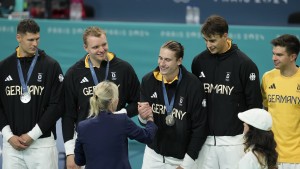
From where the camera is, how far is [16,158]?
6.80 m

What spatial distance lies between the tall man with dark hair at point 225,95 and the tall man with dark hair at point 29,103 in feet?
4.80

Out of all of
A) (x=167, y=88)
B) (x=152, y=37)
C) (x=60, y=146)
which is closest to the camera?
(x=167, y=88)

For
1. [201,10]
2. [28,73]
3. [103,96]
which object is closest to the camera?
[103,96]

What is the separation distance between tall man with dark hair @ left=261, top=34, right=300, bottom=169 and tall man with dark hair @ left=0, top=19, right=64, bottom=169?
204cm

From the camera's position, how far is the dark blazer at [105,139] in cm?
565

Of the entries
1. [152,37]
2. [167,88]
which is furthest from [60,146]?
[167,88]

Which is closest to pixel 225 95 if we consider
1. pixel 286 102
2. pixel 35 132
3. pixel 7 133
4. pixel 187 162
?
pixel 286 102

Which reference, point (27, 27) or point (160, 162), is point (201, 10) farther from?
point (160, 162)

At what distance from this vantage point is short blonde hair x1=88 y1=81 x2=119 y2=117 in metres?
5.58

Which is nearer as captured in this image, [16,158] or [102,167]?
[102,167]

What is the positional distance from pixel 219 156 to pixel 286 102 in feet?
2.57

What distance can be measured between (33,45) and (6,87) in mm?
494

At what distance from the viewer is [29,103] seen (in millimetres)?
6742

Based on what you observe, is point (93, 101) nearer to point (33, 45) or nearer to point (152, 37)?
point (33, 45)
